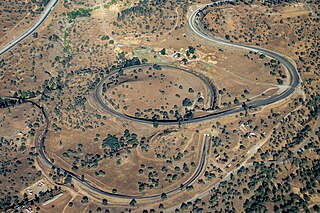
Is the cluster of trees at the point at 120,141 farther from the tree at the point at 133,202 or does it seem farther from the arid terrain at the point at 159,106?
the tree at the point at 133,202


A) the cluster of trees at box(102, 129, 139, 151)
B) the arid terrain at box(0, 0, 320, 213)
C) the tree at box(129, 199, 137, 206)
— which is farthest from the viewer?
the cluster of trees at box(102, 129, 139, 151)

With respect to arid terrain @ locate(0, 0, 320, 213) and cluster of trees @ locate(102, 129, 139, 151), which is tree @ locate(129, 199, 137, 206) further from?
cluster of trees @ locate(102, 129, 139, 151)

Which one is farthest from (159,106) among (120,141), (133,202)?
(133,202)

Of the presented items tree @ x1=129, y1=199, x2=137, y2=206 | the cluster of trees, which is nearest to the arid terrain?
the cluster of trees

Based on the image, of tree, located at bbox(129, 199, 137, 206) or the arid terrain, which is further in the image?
the arid terrain

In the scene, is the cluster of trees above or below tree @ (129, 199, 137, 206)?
above

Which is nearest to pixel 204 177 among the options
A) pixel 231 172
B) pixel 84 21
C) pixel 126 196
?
pixel 231 172

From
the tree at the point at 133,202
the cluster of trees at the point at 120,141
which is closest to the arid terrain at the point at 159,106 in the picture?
the cluster of trees at the point at 120,141

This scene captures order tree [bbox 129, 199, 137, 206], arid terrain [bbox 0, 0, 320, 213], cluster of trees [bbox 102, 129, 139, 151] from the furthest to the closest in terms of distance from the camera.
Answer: cluster of trees [bbox 102, 129, 139, 151]
arid terrain [bbox 0, 0, 320, 213]
tree [bbox 129, 199, 137, 206]
